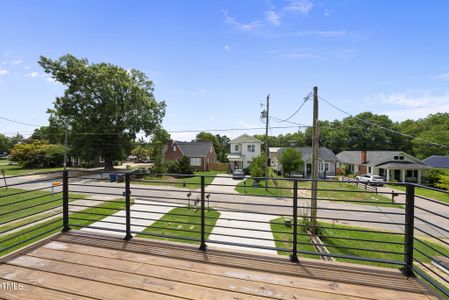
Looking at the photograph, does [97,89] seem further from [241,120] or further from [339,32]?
[339,32]

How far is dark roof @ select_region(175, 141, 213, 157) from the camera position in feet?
95.5

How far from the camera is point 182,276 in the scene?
7.16 feet

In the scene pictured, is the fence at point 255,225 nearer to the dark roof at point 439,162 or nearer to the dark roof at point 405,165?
the dark roof at point 405,165

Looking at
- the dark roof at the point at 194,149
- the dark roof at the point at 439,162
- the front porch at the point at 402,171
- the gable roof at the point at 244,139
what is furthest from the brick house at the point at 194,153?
the dark roof at the point at 439,162

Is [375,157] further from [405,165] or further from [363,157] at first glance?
[405,165]

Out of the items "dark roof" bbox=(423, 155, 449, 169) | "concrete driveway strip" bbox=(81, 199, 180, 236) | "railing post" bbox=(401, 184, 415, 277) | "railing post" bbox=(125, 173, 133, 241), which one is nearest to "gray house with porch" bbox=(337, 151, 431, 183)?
"dark roof" bbox=(423, 155, 449, 169)

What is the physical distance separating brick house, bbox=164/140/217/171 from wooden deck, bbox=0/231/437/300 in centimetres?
2604

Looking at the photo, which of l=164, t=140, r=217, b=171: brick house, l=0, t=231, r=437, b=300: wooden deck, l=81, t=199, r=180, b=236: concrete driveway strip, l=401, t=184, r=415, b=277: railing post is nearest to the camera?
l=0, t=231, r=437, b=300: wooden deck

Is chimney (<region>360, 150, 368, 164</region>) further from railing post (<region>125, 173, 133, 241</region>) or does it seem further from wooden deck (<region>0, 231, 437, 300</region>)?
railing post (<region>125, 173, 133, 241</region>)

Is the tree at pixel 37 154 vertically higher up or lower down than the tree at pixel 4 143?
lower down

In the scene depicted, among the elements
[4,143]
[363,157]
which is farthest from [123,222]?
[4,143]

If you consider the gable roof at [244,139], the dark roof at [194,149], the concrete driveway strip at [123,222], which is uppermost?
the gable roof at [244,139]

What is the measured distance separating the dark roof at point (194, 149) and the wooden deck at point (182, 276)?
2628 cm

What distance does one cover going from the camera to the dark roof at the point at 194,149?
29.1 metres
